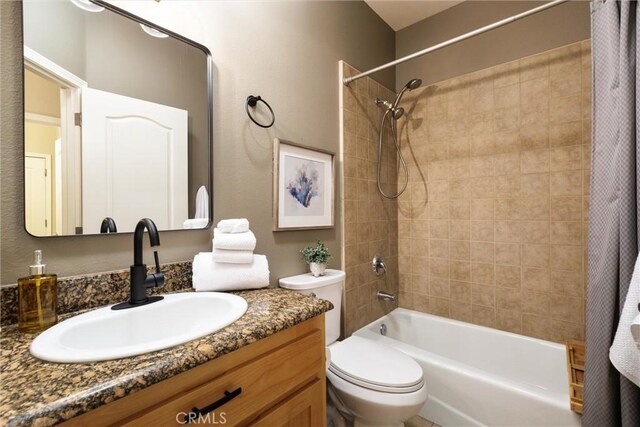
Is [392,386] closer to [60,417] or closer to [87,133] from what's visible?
[60,417]

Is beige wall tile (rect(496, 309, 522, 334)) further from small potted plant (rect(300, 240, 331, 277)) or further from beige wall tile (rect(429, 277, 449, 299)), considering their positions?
small potted plant (rect(300, 240, 331, 277))

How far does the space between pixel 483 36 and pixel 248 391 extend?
2475 millimetres

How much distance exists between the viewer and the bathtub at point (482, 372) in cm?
130

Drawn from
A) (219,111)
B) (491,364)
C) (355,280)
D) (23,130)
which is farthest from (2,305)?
(491,364)

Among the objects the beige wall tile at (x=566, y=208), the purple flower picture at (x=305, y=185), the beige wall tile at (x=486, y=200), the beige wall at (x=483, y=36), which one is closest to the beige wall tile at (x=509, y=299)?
the beige wall tile at (x=486, y=200)

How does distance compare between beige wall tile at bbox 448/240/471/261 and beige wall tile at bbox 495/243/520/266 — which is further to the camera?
beige wall tile at bbox 448/240/471/261

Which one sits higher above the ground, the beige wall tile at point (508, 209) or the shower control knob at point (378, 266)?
the beige wall tile at point (508, 209)

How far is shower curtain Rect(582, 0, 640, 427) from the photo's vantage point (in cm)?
100

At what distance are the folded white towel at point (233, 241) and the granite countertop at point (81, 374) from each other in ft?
1.18

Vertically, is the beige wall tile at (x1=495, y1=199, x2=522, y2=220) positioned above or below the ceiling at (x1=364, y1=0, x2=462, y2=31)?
below

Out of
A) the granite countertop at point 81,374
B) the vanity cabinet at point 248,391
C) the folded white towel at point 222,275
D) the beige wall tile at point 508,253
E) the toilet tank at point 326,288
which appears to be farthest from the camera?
the beige wall tile at point 508,253

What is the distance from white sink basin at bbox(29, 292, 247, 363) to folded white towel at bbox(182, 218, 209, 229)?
273 millimetres

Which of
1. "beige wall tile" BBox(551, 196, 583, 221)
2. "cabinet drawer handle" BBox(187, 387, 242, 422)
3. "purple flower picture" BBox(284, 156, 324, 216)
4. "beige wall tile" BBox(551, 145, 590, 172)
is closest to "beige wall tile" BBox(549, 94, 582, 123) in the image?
"beige wall tile" BBox(551, 145, 590, 172)

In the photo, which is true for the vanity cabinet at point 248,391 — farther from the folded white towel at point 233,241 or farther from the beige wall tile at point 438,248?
the beige wall tile at point 438,248
